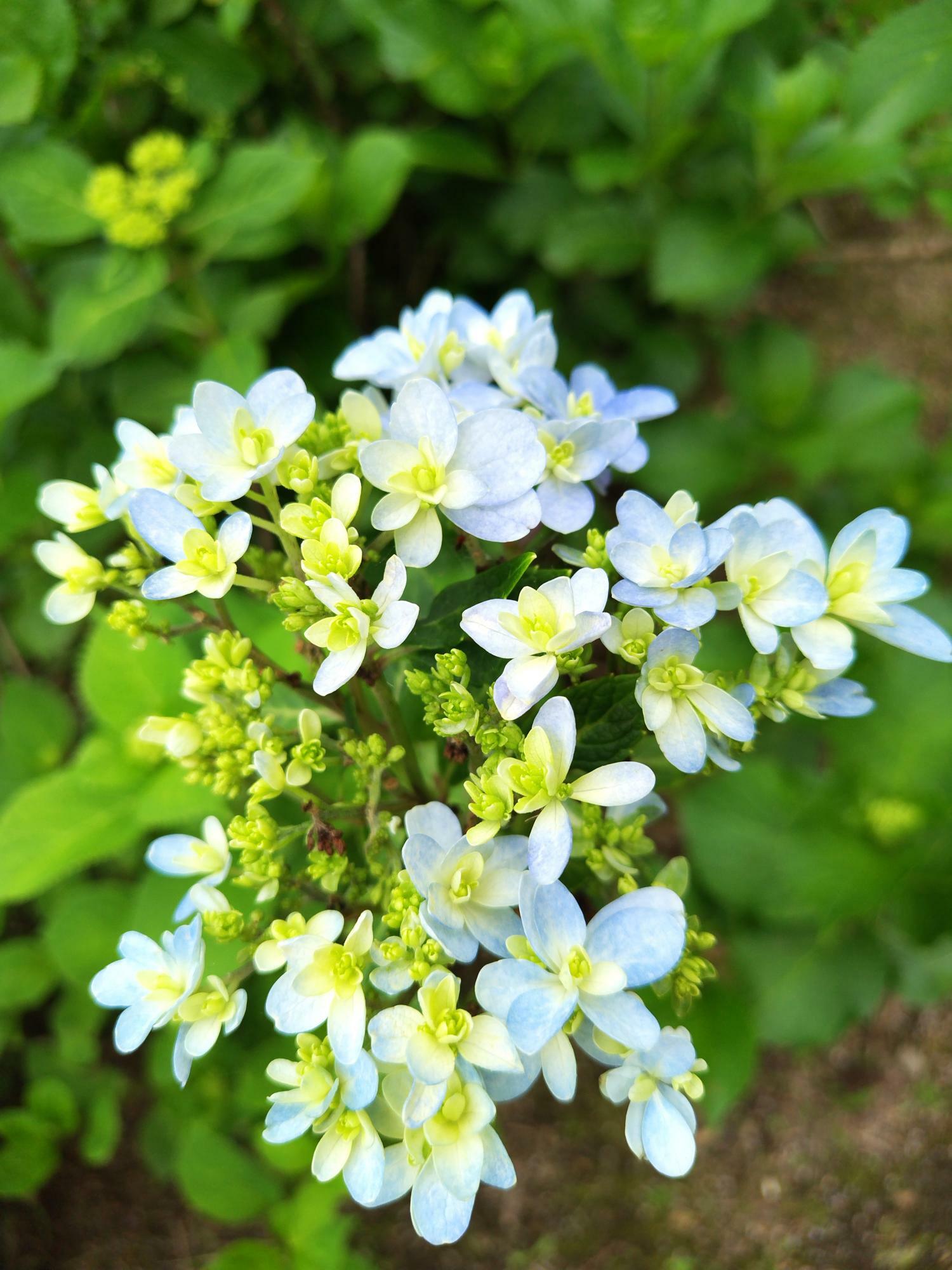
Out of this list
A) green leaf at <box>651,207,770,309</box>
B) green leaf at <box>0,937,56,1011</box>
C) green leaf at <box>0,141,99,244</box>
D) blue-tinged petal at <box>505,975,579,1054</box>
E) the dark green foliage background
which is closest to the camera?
blue-tinged petal at <box>505,975,579,1054</box>

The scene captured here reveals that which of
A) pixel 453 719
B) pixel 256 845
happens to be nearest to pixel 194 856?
pixel 256 845

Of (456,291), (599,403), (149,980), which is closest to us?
(149,980)

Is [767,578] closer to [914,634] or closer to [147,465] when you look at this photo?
[914,634]

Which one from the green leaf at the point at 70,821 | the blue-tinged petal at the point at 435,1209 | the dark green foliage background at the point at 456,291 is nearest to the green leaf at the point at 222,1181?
the dark green foliage background at the point at 456,291

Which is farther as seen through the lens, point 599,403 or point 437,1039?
point 599,403

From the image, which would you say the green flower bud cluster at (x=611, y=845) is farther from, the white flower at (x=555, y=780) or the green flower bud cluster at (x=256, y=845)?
the green flower bud cluster at (x=256, y=845)

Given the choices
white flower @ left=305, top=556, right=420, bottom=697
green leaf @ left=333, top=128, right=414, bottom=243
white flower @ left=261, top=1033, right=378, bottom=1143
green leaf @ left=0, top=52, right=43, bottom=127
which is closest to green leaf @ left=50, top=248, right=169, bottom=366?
green leaf @ left=0, top=52, right=43, bottom=127

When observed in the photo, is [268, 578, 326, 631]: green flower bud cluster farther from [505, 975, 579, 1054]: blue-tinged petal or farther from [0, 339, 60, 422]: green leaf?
[0, 339, 60, 422]: green leaf
